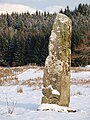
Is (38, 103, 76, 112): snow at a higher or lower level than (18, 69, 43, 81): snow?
lower

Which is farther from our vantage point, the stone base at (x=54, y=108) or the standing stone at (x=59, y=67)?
the standing stone at (x=59, y=67)

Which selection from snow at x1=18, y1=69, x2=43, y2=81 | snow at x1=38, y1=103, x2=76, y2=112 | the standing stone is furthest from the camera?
snow at x1=18, y1=69, x2=43, y2=81

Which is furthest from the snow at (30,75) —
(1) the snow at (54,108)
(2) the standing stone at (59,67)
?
(1) the snow at (54,108)

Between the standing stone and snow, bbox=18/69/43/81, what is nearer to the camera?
the standing stone

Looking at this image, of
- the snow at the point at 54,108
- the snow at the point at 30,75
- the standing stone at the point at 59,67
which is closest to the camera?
the snow at the point at 54,108

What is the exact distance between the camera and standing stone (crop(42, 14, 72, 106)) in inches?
346

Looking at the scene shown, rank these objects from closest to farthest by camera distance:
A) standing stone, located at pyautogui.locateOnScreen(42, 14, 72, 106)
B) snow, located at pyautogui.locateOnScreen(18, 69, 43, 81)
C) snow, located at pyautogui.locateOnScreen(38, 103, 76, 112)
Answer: snow, located at pyautogui.locateOnScreen(38, 103, 76, 112) < standing stone, located at pyautogui.locateOnScreen(42, 14, 72, 106) < snow, located at pyautogui.locateOnScreen(18, 69, 43, 81)

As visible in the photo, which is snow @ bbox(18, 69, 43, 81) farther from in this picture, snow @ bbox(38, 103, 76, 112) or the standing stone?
snow @ bbox(38, 103, 76, 112)

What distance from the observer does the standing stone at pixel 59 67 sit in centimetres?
879

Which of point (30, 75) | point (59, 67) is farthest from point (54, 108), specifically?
point (30, 75)

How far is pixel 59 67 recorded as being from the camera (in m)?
8.84

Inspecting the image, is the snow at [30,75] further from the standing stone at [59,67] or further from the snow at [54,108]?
the snow at [54,108]

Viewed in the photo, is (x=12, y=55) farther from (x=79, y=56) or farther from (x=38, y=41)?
(x=79, y=56)

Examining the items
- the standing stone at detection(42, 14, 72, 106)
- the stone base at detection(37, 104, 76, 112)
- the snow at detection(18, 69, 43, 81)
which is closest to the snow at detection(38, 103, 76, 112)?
the stone base at detection(37, 104, 76, 112)
